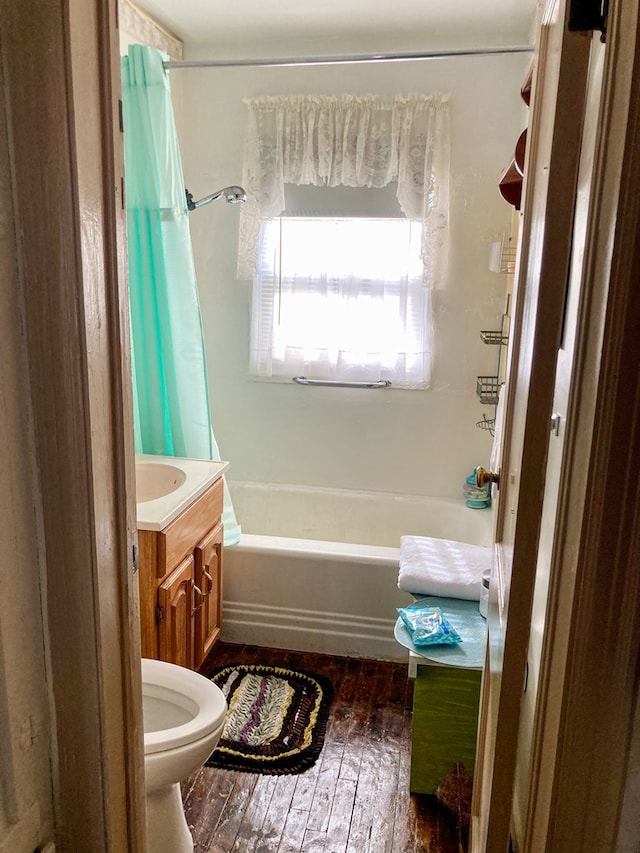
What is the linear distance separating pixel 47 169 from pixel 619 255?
616mm

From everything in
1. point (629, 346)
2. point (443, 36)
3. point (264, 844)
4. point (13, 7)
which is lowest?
point (264, 844)

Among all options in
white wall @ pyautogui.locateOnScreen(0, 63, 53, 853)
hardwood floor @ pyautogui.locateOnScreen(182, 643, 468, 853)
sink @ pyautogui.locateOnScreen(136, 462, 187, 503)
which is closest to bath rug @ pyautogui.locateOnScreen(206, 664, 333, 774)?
hardwood floor @ pyautogui.locateOnScreen(182, 643, 468, 853)

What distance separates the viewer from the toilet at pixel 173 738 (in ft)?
4.49

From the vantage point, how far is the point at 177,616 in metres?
2.04

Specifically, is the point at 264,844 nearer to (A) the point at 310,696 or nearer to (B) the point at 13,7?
(A) the point at 310,696

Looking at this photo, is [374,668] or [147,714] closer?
[147,714]

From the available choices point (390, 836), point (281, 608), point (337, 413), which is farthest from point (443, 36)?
point (390, 836)

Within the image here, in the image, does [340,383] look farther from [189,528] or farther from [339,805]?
[339,805]

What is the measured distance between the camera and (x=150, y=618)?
1.87 metres

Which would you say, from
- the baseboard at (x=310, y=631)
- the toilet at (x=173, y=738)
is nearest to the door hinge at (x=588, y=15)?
the toilet at (x=173, y=738)

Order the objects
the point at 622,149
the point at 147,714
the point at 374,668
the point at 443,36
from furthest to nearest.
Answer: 1. the point at 443,36
2. the point at 374,668
3. the point at 147,714
4. the point at 622,149

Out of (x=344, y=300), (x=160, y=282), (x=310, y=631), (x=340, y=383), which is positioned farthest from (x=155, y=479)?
(x=344, y=300)

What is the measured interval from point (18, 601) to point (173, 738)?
0.71 m

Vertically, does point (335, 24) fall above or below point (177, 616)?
above
